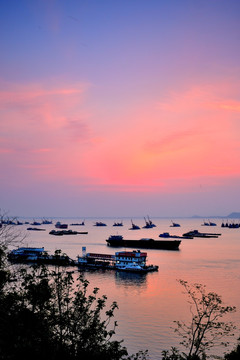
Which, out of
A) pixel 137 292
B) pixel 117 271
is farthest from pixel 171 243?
pixel 137 292

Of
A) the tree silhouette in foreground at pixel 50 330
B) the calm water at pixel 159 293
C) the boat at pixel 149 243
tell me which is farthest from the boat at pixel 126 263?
the tree silhouette in foreground at pixel 50 330

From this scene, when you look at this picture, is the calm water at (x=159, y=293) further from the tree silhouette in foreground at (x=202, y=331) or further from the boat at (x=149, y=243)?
the boat at (x=149, y=243)

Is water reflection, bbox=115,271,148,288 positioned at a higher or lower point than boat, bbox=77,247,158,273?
lower

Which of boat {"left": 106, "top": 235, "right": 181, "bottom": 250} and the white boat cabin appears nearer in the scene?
the white boat cabin

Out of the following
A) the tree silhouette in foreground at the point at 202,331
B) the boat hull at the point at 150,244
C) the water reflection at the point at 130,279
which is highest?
the boat hull at the point at 150,244

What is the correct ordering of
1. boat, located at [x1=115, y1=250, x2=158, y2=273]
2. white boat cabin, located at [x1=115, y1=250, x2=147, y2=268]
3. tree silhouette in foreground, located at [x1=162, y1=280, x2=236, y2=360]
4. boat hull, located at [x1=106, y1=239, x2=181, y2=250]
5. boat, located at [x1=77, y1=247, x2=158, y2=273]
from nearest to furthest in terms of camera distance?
tree silhouette in foreground, located at [x1=162, y1=280, x2=236, y2=360] → boat, located at [x1=115, y1=250, x2=158, y2=273] → boat, located at [x1=77, y1=247, x2=158, y2=273] → white boat cabin, located at [x1=115, y1=250, x2=147, y2=268] → boat hull, located at [x1=106, y1=239, x2=181, y2=250]

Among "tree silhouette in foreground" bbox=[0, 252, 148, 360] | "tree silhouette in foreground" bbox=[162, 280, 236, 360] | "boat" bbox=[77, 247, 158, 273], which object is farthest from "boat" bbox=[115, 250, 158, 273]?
"tree silhouette in foreground" bbox=[0, 252, 148, 360]

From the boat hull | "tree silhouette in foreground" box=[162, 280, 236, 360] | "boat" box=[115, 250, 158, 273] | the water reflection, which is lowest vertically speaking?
"tree silhouette in foreground" box=[162, 280, 236, 360]

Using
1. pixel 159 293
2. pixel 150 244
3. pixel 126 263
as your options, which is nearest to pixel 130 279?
pixel 126 263

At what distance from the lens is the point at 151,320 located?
45062 mm

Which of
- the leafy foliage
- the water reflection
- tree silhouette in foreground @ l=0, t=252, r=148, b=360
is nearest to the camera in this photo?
tree silhouette in foreground @ l=0, t=252, r=148, b=360

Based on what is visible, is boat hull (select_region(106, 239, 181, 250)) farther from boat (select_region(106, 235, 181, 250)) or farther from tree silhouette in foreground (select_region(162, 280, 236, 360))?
tree silhouette in foreground (select_region(162, 280, 236, 360))

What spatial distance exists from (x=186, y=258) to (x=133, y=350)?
254 feet

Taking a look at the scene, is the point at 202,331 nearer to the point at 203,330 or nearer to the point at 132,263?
the point at 203,330
